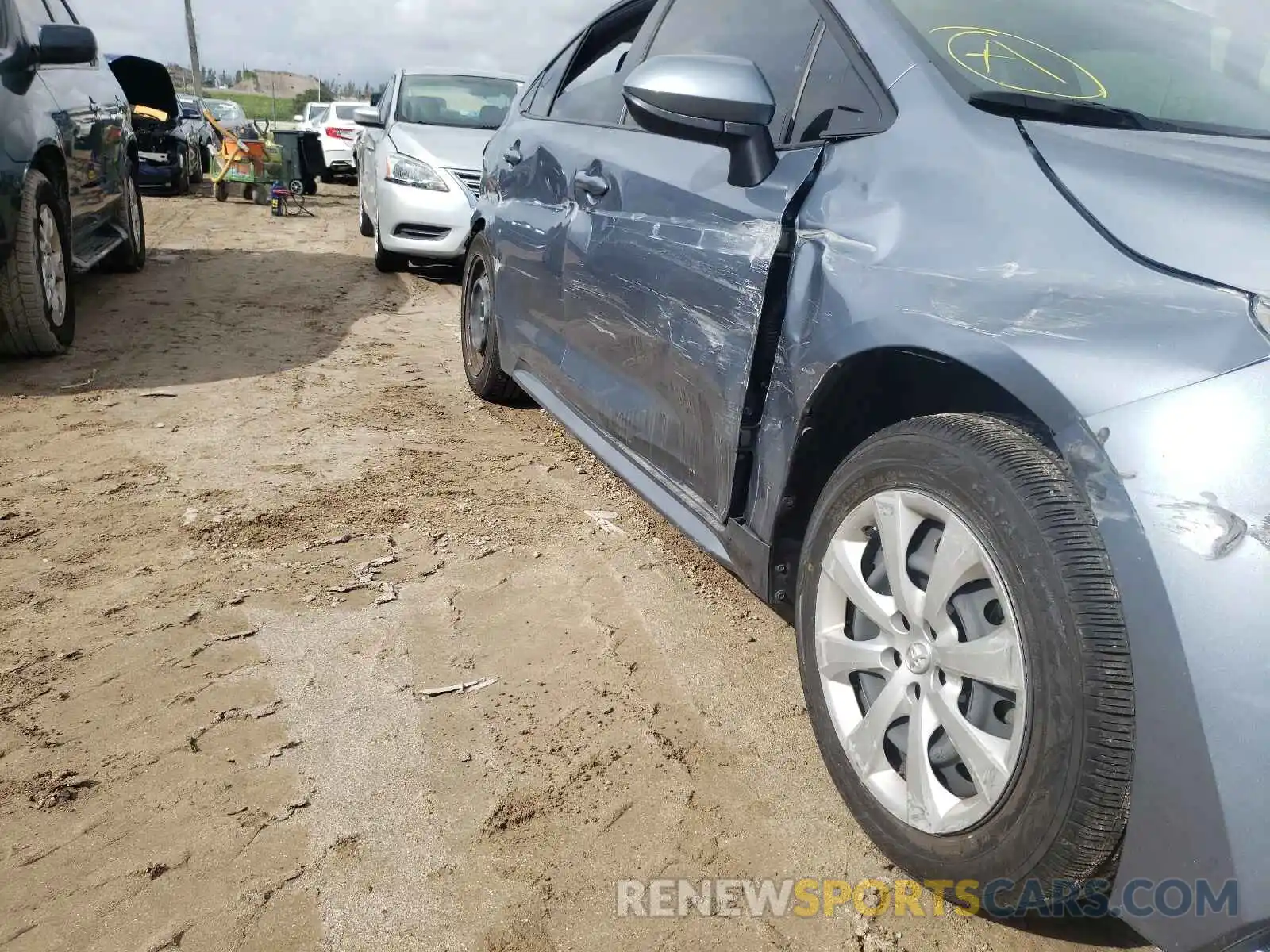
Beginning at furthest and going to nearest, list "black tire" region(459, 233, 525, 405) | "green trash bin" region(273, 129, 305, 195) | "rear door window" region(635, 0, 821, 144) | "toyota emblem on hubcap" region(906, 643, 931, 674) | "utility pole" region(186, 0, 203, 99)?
"utility pole" region(186, 0, 203, 99) → "green trash bin" region(273, 129, 305, 195) → "black tire" region(459, 233, 525, 405) → "rear door window" region(635, 0, 821, 144) → "toyota emblem on hubcap" region(906, 643, 931, 674)

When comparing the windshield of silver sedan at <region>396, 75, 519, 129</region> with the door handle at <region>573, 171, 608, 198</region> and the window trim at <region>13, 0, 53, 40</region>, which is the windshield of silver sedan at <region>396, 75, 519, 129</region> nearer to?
the window trim at <region>13, 0, 53, 40</region>

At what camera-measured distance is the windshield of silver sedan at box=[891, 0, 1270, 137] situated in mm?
1854

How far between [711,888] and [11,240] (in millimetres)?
4247

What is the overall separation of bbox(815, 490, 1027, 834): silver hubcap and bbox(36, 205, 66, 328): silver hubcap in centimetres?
437

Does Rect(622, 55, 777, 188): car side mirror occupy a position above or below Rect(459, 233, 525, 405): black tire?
above

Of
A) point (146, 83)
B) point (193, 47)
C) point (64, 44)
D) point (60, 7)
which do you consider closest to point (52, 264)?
point (64, 44)

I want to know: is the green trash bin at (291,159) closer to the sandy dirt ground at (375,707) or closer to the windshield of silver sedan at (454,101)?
the windshield of silver sedan at (454,101)

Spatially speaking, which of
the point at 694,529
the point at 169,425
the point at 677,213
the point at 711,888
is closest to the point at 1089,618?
the point at 711,888

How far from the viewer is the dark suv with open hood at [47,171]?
4500mm

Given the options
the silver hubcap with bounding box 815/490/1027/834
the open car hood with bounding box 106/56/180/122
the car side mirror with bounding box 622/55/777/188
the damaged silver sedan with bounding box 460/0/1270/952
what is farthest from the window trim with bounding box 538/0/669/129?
the open car hood with bounding box 106/56/180/122

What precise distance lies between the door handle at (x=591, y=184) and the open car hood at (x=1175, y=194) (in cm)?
147

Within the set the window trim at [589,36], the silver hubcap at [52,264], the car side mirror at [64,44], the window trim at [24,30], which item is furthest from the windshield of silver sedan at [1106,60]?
the window trim at [24,30]

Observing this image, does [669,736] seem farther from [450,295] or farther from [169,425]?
[450,295]

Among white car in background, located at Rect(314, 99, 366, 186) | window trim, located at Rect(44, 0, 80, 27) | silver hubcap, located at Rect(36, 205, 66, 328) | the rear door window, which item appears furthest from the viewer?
white car in background, located at Rect(314, 99, 366, 186)
